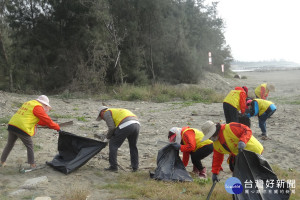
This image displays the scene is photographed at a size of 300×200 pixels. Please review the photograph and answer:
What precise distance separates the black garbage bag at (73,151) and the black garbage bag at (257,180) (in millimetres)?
2699

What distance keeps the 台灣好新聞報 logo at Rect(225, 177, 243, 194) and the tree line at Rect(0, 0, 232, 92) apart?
16.6m

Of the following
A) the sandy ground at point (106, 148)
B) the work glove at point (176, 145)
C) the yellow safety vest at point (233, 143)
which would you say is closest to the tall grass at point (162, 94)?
the sandy ground at point (106, 148)

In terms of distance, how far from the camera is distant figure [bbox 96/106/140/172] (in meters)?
5.73

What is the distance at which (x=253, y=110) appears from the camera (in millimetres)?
8133

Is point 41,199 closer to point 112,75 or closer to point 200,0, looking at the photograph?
point 112,75

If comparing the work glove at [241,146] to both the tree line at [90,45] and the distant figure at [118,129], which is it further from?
the tree line at [90,45]

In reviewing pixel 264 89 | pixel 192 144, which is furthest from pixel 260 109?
pixel 192 144

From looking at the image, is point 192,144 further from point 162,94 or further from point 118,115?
point 162,94

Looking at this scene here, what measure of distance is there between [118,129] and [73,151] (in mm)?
1029

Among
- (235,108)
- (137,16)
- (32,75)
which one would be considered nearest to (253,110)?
(235,108)

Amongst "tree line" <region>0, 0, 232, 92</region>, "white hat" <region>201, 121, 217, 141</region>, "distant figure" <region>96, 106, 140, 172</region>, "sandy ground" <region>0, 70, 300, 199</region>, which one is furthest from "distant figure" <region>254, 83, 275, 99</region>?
"tree line" <region>0, 0, 232, 92</region>

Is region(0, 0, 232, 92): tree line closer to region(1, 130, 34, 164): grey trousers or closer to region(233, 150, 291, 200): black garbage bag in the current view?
region(1, 130, 34, 164): grey trousers

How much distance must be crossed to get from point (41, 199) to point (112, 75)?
60.0ft

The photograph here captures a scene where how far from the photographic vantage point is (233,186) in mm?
4023
